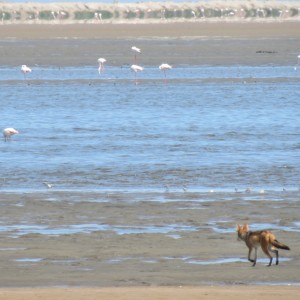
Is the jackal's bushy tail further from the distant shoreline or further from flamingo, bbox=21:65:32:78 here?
the distant shoreline

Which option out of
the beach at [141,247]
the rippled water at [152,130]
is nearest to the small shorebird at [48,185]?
the rippled water at [152,130]

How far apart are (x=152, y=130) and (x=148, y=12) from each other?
58138 millimetres

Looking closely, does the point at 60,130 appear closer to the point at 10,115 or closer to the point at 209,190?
the point at 10,115

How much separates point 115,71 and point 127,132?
1632 cm

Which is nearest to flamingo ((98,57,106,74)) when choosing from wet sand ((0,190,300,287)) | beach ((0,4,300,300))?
beach ((0,4,300,300))

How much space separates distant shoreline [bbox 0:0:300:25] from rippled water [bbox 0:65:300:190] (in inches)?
1534

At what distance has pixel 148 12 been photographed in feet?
258

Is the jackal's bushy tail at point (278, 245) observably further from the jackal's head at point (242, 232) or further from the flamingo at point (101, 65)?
the flamingo at point (101, 65)

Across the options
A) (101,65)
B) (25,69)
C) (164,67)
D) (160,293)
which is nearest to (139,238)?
(160,293)

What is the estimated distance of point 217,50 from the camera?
43.2 meters

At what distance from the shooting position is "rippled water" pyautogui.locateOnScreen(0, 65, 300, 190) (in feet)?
51.0

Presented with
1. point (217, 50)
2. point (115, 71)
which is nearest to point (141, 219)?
point (115, 71)

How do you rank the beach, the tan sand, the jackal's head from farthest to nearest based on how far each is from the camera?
the jackal's head < the beach < the tan sand

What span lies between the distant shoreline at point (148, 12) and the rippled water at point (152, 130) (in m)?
39.0
